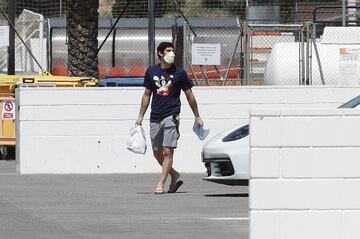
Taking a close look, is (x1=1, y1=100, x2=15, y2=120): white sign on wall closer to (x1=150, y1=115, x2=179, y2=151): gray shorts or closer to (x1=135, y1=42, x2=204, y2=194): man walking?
(x1=135, y1=42, x2=204, y2=194): man walking

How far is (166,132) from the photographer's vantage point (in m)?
14.3

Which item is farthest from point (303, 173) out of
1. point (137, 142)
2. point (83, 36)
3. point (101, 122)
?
point (83, 36)

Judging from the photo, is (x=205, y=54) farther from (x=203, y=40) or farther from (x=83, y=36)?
(x=83, y=36)

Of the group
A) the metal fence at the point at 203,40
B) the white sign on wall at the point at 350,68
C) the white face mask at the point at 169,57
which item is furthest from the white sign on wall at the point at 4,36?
the white face mask at the point at 169,57

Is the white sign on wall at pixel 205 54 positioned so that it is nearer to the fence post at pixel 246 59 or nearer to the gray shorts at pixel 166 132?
the fence post at pixel 246 59

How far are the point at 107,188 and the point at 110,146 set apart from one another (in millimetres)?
2177

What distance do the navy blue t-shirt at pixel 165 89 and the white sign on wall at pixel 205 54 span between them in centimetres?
722

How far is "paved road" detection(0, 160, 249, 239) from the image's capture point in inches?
432

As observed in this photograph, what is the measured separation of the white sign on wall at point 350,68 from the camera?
2064 centimetres

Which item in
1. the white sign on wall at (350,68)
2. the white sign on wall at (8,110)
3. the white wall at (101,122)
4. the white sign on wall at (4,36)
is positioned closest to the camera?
the white wall at (101,122)

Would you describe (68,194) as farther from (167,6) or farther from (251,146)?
(167,6)

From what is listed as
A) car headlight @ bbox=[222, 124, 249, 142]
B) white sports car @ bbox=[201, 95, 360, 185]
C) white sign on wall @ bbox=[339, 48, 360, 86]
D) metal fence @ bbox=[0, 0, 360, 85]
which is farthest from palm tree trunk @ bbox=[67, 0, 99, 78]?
white sports car @ bbox=[201, 95, 360, 185]

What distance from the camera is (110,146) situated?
1773cm

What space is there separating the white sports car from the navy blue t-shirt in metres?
0.66
